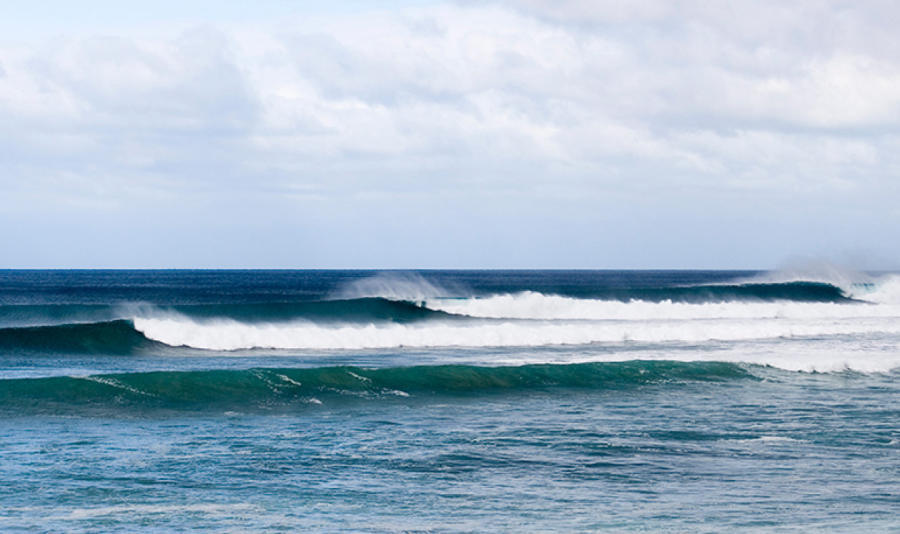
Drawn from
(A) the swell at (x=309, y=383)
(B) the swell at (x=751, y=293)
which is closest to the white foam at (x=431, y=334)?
(A) the swell at (x=309, y=383)

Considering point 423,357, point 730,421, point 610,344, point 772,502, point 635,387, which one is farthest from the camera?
point 610,344

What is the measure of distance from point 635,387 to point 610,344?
985 cm

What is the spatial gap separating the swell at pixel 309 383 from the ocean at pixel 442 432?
7 centimetres

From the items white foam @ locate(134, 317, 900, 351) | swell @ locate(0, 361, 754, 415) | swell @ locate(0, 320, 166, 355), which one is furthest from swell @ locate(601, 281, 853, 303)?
swell @ locate(0, 361, 754, 415)

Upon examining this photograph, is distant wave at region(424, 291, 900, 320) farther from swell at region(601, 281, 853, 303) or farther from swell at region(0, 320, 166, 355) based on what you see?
swell at region(0, 320, 166, 355)

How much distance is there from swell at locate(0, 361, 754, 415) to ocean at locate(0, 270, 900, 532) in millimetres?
→ 72

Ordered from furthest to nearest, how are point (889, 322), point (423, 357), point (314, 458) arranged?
point (889, 322)
point (423, 357)
point (314, 458)

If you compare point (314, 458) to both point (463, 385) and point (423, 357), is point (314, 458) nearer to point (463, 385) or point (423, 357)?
point (463, 385)

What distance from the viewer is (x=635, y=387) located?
19.8m

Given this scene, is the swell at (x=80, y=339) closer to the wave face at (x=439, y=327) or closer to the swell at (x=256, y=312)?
the wave face at (x=439, y=327)

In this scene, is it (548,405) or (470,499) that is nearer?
(470,499)

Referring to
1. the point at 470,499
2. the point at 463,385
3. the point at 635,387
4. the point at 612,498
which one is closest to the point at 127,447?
the point at 470,499

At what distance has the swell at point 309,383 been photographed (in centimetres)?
1717

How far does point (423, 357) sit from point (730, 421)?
11.3 meters
